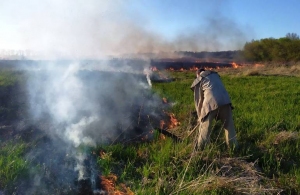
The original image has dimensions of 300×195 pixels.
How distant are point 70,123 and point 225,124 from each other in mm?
4111

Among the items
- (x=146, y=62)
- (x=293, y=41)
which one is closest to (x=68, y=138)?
(x=146, y=62)

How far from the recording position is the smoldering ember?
5.43 m

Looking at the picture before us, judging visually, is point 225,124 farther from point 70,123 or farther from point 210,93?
point 70,123

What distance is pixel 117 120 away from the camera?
9.13 meters

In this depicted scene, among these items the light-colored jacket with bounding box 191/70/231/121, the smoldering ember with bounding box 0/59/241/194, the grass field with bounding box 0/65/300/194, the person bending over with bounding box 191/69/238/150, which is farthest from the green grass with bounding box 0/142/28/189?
the light-colored jacket with bounding box 191/70/231/121

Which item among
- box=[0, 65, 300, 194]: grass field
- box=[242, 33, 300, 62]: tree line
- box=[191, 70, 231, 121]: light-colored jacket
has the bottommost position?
box=[0, 65, 300, 194]: grass field

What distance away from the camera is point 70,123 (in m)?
8.48

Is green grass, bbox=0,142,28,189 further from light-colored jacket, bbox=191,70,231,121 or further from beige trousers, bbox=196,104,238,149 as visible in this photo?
light-colored jacket, bbox=191,70,231,121

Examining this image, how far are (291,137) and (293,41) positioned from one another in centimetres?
4442

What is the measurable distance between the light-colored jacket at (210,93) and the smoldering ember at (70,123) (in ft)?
6.08

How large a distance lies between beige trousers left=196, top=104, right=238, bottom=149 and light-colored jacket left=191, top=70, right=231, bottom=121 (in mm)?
132

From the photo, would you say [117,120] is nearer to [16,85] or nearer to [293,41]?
[16,85]

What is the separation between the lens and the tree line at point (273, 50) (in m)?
45.7

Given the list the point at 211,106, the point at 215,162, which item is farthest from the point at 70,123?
the point at 215,162
